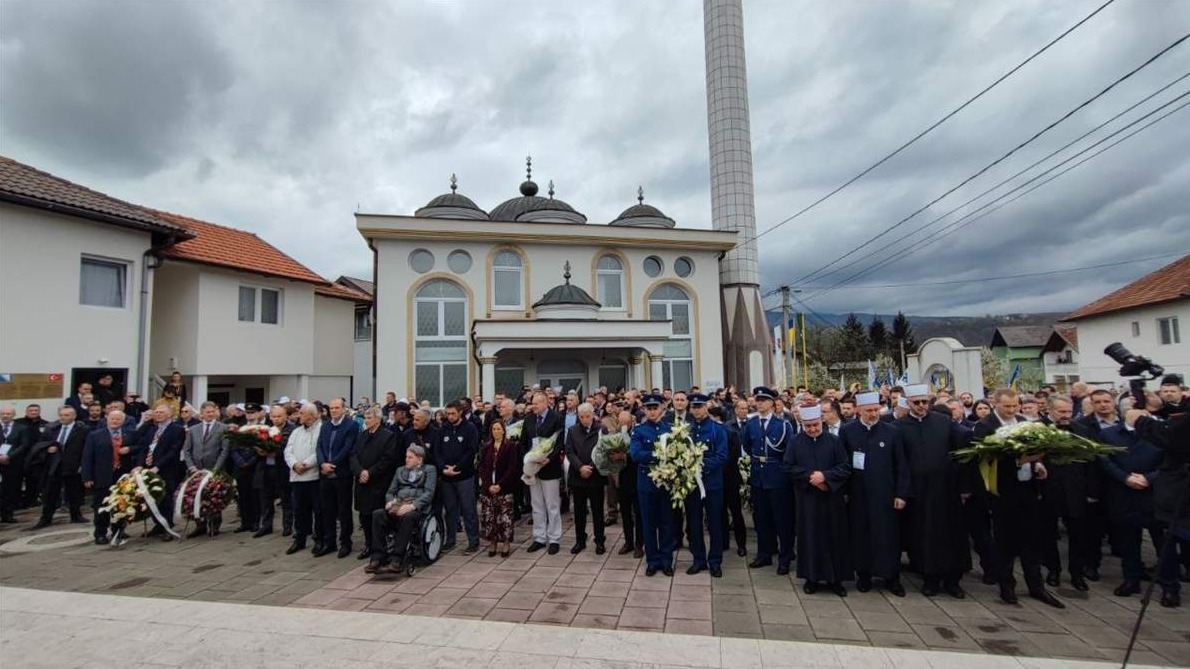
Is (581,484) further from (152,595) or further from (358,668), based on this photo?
(152,595)

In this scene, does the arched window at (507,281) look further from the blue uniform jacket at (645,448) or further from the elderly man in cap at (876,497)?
the elderly man in cap at (876,497)

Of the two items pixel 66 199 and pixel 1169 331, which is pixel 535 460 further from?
pixel 1169 331

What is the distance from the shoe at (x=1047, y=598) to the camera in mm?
5020

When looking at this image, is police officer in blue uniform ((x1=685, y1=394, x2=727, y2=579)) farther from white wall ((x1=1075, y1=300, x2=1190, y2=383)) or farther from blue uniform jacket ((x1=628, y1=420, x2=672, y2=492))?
white wall ((x1=1075, y1=300, x2=1190, y2=383))

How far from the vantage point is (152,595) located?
18.8 feet

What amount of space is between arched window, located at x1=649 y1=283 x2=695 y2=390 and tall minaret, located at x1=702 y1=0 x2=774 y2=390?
234 centimetres

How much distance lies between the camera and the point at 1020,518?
531 cm

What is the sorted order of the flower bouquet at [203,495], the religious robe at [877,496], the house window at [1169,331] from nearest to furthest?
the religious robe at [877,496] → the flower bouquet at [203,495] → the house window at [1169,331]

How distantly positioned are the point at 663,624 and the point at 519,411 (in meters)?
6.01

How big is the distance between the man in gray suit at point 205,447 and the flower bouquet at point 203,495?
213 millimetres

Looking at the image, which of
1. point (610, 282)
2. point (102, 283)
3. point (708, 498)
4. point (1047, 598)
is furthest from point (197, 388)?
point (1047, 598)

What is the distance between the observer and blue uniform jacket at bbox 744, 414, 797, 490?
20.7 ft

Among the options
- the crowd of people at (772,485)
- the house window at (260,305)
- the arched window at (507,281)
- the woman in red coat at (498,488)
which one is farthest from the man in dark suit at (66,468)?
the arched window at (507,281)

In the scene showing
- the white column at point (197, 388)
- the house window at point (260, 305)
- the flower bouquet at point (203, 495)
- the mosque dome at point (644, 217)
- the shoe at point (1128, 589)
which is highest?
the mosque dome at point (644, 217)
